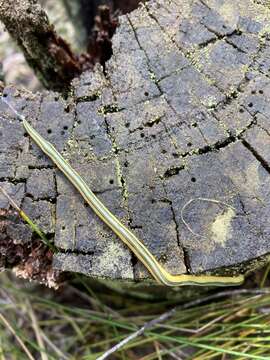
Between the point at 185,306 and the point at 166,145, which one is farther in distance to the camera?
the point at 185,306

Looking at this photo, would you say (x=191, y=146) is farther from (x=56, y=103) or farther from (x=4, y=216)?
(x=4, y=216)

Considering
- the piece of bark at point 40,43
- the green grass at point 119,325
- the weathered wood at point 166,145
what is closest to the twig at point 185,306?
the green grass at point 119,325

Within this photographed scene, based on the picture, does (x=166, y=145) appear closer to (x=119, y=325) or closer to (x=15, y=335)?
(x=119, y=325)

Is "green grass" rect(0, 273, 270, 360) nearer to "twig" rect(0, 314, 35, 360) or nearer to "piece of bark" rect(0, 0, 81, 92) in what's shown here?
"twig" rect(0, 314, 35, 360)

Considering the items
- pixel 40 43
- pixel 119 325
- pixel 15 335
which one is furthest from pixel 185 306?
pixel 40 43

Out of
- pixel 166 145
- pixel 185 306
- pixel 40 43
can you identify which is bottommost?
pixel 185 306

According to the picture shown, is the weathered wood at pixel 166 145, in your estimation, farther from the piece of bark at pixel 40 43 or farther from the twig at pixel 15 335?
the twig at pixel 15 335
